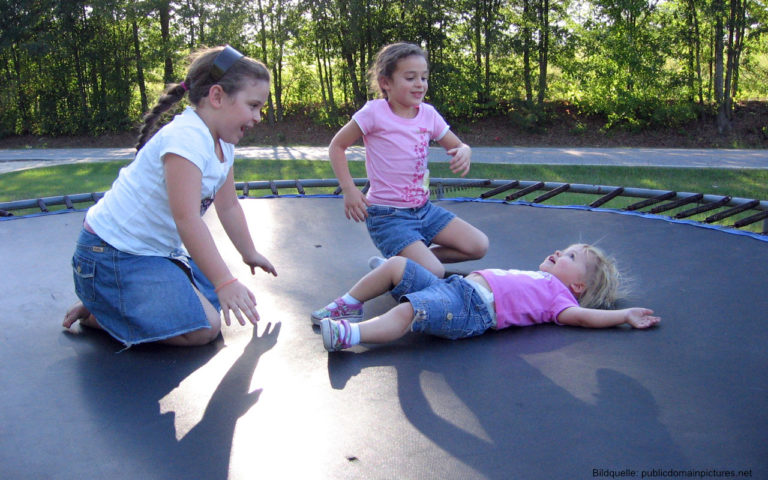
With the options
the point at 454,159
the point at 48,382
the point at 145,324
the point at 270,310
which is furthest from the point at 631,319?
the point at 48,382

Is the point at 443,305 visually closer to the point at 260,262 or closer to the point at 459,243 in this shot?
→ the point at 260,262

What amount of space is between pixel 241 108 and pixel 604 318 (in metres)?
1.03

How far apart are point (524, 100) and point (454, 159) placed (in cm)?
641

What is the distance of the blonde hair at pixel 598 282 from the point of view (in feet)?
5.87

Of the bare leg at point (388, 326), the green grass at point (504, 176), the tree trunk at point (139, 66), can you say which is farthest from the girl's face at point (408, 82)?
the tree trunk at point (139, 66)

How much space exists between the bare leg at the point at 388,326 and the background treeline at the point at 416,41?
657 cm

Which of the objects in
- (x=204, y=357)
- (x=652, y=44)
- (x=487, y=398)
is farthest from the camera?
(x=652, y=44)

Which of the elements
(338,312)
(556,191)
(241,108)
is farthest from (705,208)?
(241,108)

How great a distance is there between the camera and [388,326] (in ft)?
5.16

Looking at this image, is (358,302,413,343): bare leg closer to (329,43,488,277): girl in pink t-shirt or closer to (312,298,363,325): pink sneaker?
(312,298,363,325): pink sneaker

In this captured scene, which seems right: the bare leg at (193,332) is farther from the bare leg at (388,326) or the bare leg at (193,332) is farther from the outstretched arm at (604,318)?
the outstretched arm at (604,318)

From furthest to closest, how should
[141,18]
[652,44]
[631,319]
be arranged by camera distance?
[141,18] → [652,44] → [631,319]

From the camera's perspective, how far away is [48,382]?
1.48 meters

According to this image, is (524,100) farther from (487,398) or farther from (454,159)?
(487,398)
